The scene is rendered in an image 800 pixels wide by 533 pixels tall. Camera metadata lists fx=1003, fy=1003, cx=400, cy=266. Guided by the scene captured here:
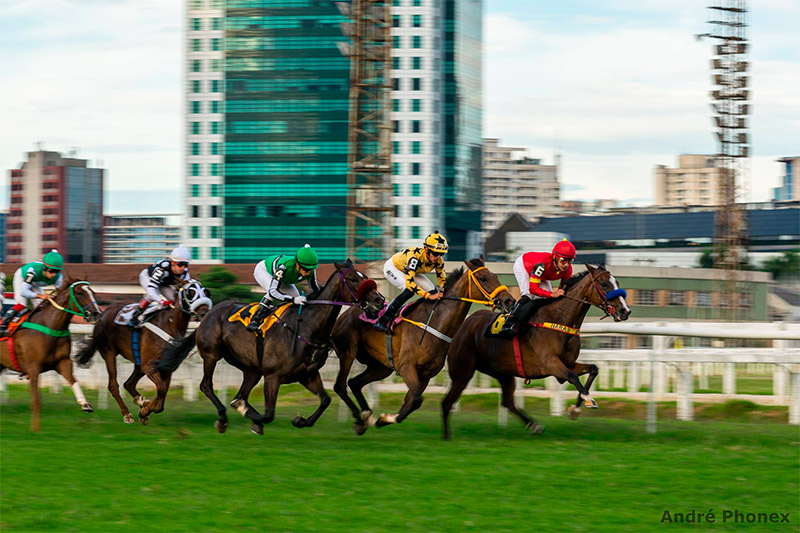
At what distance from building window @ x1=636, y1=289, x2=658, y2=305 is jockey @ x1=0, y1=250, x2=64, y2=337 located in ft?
156

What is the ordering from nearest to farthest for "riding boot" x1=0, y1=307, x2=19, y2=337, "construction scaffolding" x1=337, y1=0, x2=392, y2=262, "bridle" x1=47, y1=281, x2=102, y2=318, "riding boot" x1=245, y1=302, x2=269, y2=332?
"riding boot" x1=245, y1=302, x2=269, y2=332, "bridle" x1=47, y1=281, x2=102, y2=318, "riding boot" x1=0, y1=307, x2=19, y2=337, "construction scaffolding" x1=337, y1=0, x2=392, y2=262

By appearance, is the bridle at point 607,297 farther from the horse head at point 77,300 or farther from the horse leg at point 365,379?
the horse head at point 77,300

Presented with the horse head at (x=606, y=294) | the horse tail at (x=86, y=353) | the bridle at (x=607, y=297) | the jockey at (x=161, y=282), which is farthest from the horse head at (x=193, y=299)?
the horse head at (x=606, y=294)

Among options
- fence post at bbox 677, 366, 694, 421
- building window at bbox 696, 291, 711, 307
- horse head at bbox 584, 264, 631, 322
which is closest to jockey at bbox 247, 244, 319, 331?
horse head at bbox 584, 264, 631, 322

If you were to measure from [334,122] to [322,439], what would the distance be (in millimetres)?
67014

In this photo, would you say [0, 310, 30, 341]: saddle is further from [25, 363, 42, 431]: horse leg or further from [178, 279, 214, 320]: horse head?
[178, 279, 214, 320]: horse head

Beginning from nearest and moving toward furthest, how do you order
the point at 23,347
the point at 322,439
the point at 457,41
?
1. the point at 322,439
2. the point at 23,347
3. the point at 457,41

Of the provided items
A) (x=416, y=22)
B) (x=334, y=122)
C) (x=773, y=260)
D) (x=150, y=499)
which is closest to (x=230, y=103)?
(x=334, y=122)

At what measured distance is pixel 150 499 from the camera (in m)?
6.54

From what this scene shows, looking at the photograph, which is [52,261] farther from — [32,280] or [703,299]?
[703,299]

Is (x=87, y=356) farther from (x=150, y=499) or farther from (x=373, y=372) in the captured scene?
(x=150, y=499)

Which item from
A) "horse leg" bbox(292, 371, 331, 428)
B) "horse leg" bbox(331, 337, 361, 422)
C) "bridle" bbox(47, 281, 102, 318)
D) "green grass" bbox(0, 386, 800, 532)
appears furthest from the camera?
"bridle" bbox(47, 281, 102, 318)

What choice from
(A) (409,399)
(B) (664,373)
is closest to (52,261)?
(A) (409,399)

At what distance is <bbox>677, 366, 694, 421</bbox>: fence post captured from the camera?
37.5ft
